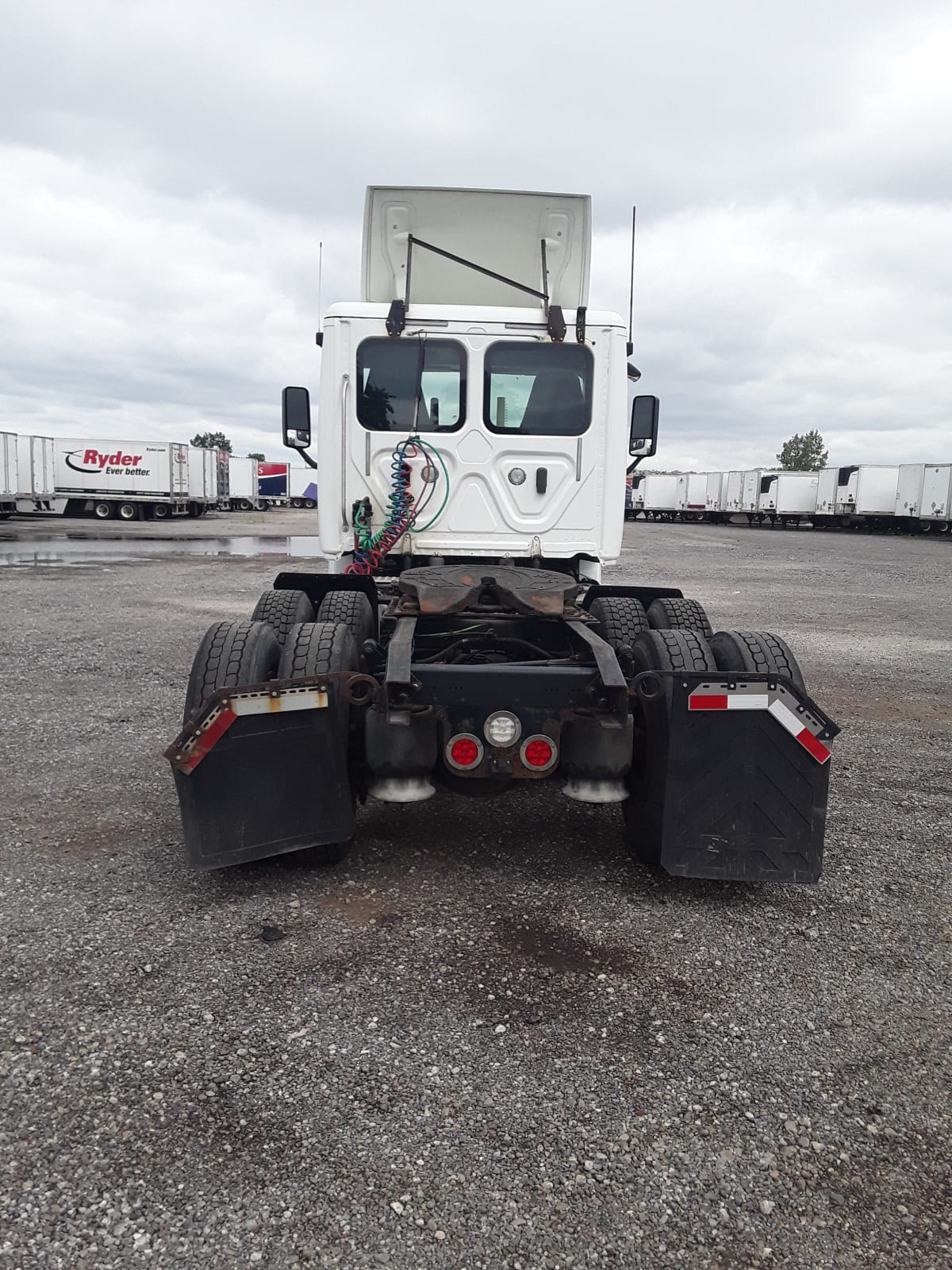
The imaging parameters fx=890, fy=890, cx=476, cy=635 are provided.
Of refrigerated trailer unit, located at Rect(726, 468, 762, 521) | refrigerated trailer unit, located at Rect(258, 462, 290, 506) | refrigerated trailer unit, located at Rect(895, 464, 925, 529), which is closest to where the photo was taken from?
refrigerated trailer unit, located at Rect(895, 464, 925, 529)

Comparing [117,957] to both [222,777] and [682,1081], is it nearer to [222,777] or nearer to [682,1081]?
[222,777]

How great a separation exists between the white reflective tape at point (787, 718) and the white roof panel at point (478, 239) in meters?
3.60

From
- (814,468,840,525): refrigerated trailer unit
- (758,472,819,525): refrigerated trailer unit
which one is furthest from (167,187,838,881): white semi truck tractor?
(758,472,819,525): refrigerated trailer unit

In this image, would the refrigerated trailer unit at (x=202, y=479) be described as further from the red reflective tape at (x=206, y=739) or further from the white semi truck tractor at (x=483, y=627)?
the red reflective tape at (x=206, y=739)

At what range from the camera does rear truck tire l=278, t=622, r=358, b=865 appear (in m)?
3.95

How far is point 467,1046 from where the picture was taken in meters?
2.80

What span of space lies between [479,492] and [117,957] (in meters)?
3.49

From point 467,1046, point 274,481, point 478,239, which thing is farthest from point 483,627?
point 274,481

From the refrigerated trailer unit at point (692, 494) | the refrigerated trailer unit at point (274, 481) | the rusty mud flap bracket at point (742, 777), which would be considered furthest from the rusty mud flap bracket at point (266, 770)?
the refrigerated trailer unit at point (274, 481)

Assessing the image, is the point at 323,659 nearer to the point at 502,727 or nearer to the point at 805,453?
the point at 502,727

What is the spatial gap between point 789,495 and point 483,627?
47.1 metres

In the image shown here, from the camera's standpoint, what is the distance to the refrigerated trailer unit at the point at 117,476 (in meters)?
38.6

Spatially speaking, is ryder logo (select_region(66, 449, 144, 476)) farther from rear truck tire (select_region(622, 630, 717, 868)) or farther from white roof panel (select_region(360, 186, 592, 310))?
rear truck tire (select_region(622, 630, 717, 868))

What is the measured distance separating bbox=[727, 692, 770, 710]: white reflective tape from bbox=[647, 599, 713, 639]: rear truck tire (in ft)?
6.38
